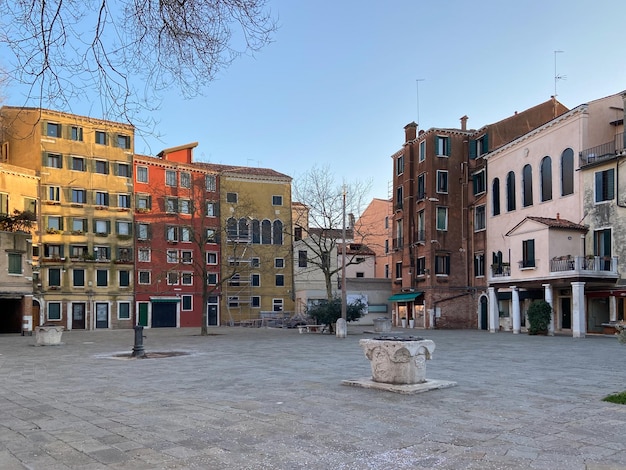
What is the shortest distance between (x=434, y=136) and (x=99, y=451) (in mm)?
41944

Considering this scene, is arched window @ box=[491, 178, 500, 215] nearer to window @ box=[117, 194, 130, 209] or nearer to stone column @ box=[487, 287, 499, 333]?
stone column @ box=[487, 287, 499, 333]

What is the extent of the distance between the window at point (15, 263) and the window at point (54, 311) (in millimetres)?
9524

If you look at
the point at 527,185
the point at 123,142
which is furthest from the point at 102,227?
the point at 527,185

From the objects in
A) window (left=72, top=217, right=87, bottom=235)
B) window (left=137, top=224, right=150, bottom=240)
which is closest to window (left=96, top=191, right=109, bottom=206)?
window (left=72, top=217, right=87, bottom=235)

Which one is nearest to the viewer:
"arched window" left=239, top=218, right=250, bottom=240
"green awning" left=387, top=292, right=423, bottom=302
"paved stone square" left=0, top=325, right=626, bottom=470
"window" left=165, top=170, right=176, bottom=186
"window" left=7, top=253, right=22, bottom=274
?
"paved stone square" left=0, top=325, right=626, bottom=470

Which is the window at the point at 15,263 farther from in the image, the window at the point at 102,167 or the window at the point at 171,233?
the window at the point at 171,233

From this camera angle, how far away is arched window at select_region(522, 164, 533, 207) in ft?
125

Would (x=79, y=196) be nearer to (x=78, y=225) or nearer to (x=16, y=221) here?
(x=78, y=225)

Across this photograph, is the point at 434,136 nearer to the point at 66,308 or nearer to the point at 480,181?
the point at 480,181

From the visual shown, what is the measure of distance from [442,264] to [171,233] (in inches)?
1018

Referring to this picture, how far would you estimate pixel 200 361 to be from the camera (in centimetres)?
1784

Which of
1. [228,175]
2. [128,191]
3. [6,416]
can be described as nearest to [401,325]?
[228,175]

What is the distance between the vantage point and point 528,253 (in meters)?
34.8

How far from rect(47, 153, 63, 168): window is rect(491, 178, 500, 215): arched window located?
115ft
